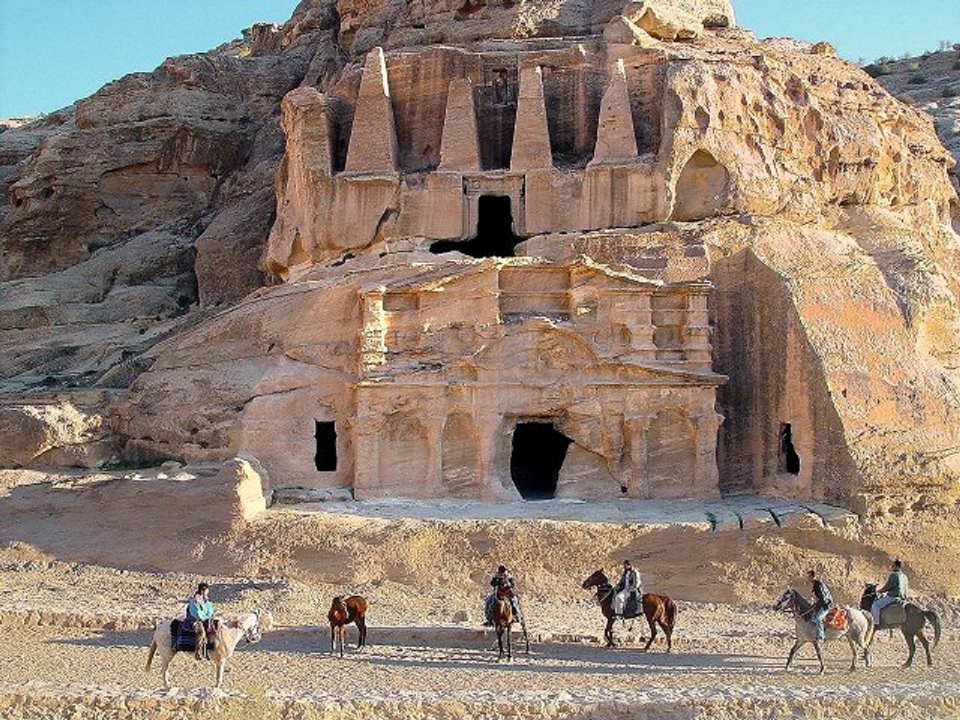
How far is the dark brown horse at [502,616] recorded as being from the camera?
1702 centimetres

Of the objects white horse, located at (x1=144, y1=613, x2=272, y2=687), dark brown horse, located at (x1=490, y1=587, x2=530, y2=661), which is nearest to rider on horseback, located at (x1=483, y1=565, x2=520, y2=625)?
dark brown horse, located at (x1=490, y1=587, x2=530, y2=661)

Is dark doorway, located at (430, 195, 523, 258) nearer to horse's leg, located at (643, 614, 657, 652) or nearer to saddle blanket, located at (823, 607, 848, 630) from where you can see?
horse's leg, located at (643, 614, 657, 652)

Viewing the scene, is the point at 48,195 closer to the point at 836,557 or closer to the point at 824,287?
the point at 824,287

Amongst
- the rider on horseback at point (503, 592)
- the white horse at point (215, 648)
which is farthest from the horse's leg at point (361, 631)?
the white horse at point (215, 648)

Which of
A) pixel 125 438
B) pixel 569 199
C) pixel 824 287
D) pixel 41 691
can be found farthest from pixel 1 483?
pixel 824 287

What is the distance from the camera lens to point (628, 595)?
18.1 meters

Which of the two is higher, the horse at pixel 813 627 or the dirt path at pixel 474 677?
the horse at pixel 813 627

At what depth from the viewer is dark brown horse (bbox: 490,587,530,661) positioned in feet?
55.8

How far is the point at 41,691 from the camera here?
14992 millimetres

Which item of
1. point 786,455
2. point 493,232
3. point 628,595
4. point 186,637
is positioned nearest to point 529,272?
point 493,232

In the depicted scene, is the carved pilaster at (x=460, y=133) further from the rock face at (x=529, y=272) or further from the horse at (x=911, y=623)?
the horse at (x=911, y=623)

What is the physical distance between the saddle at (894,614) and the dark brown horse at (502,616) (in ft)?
18.0

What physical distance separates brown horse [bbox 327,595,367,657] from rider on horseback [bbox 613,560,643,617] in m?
4.00

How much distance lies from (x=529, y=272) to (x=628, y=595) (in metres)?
10.00
